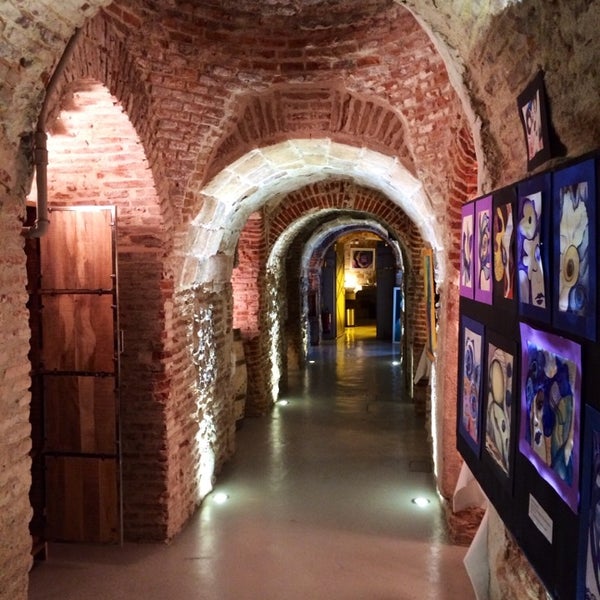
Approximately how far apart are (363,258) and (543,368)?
21.3 meters

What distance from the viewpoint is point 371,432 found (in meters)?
8.40

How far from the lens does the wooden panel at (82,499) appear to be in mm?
4871

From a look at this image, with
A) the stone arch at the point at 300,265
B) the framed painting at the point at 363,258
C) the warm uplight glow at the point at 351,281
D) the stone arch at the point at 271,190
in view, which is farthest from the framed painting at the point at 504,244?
the warm uplight glow at the point at 351,281

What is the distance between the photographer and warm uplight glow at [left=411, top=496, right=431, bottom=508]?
5910 mm

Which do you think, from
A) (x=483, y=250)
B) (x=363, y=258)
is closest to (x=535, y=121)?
(x=483, y=250)

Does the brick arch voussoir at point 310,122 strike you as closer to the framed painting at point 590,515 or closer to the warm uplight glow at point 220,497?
the warm uplight glow at point 220,497

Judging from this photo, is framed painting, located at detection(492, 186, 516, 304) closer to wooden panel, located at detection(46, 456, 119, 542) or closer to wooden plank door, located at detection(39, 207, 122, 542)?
wooden plank door, located at detection(39, 207, 122, 542)

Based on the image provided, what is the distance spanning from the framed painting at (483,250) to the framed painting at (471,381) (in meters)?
0.19

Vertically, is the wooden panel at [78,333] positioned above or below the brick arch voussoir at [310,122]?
below

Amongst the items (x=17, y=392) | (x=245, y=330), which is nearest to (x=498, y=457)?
(x=17, y=392)

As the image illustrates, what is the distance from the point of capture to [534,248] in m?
2.12

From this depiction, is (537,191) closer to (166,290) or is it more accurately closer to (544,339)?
(544,339)

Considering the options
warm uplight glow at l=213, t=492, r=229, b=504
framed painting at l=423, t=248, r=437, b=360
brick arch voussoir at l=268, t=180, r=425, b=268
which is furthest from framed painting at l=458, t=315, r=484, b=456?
brick arch voussoir at l=268, t=180, r=425, b=268

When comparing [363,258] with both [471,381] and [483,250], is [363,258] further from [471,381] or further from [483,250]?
[483,250]
